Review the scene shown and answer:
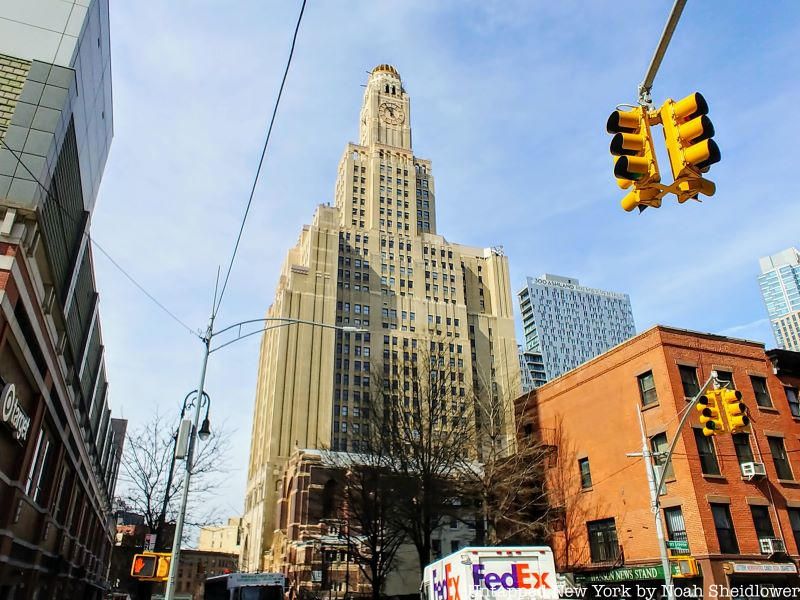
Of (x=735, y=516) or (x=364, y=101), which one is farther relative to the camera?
(x=364, y=101)

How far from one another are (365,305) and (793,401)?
292 feet

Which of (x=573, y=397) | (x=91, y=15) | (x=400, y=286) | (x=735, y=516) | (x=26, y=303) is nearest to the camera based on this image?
(x=26, y=303)

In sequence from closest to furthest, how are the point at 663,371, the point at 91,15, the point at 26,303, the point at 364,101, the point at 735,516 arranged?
the point at 26,303 → the point at 91,15 → the point at 735,516 → the point at 663,371 → the point at 364,101

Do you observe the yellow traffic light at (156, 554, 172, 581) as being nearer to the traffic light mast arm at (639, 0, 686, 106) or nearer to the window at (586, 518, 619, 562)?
the traffic light mast arm at (639, 0, 686, 106)

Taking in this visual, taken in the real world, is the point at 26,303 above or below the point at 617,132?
above

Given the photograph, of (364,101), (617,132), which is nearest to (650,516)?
(617,132)

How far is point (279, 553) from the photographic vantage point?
77062 millimetres

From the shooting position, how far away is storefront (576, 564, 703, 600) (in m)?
24.7

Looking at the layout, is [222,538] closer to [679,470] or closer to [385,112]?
[385,112]

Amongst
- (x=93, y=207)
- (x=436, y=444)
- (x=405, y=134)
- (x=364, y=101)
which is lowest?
(x=436, y=444)

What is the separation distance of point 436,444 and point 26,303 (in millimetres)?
21354

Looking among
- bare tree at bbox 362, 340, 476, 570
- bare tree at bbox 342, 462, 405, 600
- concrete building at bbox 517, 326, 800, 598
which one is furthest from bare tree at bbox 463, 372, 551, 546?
bare tree at bbox 342, 462, 405, 600

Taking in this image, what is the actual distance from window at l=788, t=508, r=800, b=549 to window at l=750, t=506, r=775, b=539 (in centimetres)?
131

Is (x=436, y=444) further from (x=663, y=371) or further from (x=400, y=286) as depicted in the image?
(x=400, y=286)
